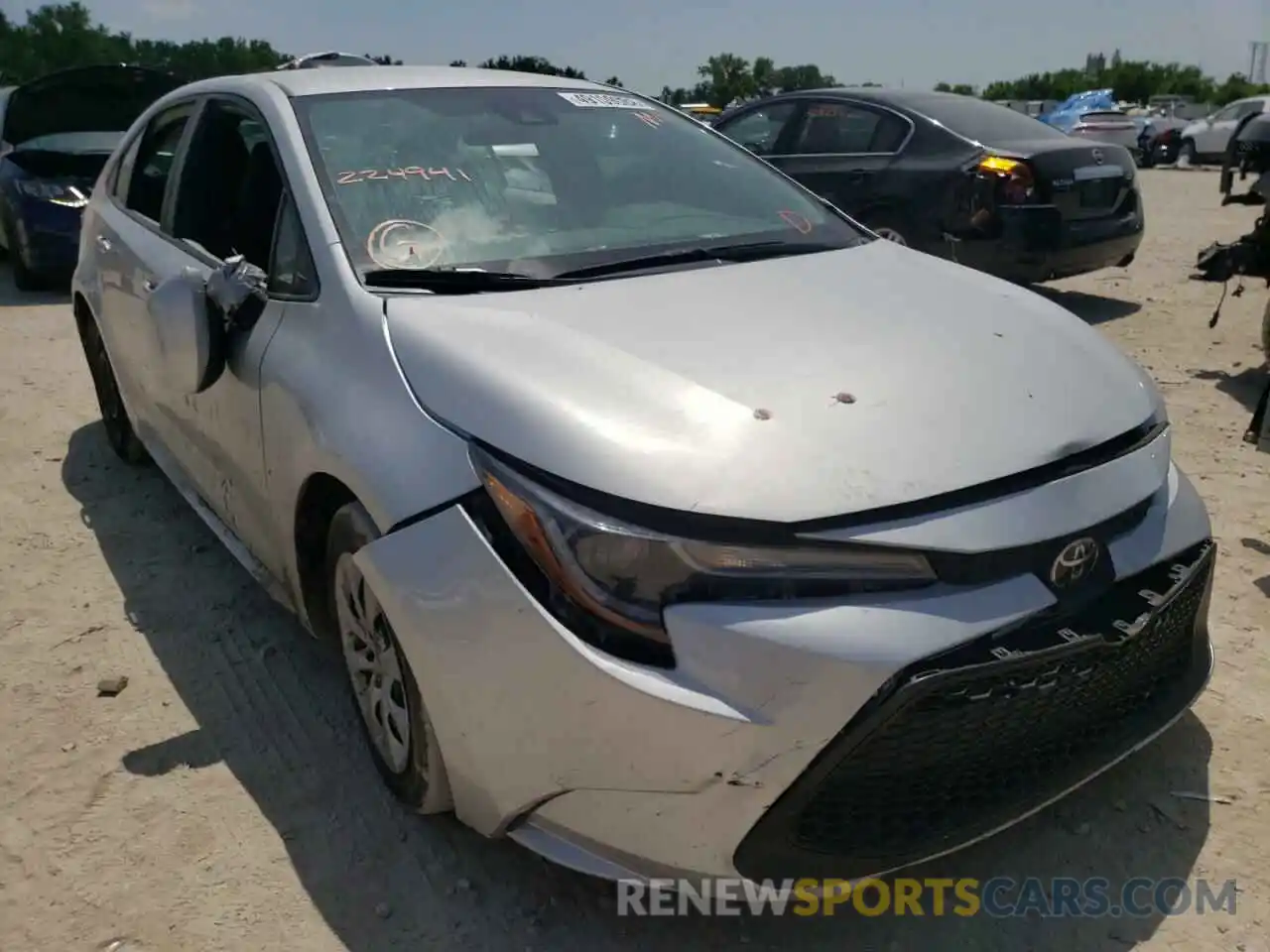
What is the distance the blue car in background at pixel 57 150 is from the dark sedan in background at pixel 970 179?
5.10 meters

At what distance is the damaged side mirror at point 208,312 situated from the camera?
2.87 metres

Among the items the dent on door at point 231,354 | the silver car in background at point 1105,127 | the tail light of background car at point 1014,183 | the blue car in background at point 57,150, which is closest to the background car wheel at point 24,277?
the blue car in background at point 57,150

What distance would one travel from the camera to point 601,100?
3.55m

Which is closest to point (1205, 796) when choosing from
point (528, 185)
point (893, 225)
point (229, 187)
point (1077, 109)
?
point (528, 185)

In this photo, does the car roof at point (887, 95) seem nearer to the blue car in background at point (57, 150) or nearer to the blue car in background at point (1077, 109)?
the blue car in background at point (57, 150)

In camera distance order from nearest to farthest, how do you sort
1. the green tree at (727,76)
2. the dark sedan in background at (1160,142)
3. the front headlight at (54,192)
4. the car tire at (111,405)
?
the car tire at (111,405) → the front headlight at (54,192) → the dark sedan in background at (1160,142) → the green tree at (727,76)

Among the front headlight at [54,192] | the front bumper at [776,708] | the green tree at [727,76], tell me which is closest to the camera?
the front bumper at [776,708]

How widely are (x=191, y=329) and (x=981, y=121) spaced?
5.76 m

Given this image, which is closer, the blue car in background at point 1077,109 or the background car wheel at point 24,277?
the background car wheel at point 24,277

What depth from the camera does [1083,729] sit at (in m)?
2.17

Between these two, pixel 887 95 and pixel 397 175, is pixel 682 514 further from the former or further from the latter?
pixel 887 95

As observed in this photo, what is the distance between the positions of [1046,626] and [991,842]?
673 mm

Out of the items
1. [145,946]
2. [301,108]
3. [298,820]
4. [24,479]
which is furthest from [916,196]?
[145,946]

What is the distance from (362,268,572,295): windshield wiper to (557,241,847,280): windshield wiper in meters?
0.10
